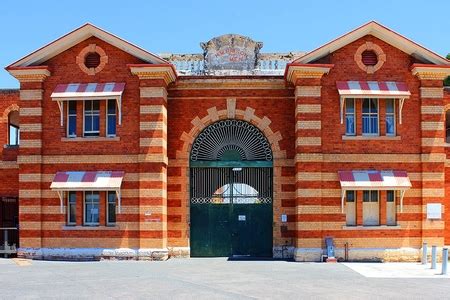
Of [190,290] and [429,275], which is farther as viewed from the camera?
[429,275]

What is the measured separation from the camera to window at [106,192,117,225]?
24.9 m

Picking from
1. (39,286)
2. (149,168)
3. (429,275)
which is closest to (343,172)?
(429,275)

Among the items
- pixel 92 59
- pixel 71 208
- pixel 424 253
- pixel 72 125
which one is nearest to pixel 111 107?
pixel 72 125

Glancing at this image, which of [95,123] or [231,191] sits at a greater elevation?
[95,123]

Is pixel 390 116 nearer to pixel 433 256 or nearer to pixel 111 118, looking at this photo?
pixel 433 256

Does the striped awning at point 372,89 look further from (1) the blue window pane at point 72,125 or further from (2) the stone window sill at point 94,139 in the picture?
(1) the blue window pane at point 72,125

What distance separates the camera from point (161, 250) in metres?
24.3

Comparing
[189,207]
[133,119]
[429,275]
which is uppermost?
[133,119]

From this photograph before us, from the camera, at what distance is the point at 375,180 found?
79.4 feet

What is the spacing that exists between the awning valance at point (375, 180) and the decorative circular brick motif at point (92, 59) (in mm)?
9877

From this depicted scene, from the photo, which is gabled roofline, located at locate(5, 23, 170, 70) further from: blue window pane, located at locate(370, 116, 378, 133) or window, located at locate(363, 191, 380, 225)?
window, located at locate(363, 191, 380, 225)

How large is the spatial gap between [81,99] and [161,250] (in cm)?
632

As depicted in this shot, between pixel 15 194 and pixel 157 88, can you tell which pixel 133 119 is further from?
pixel 15 194

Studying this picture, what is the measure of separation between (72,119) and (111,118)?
1522 millimetres
